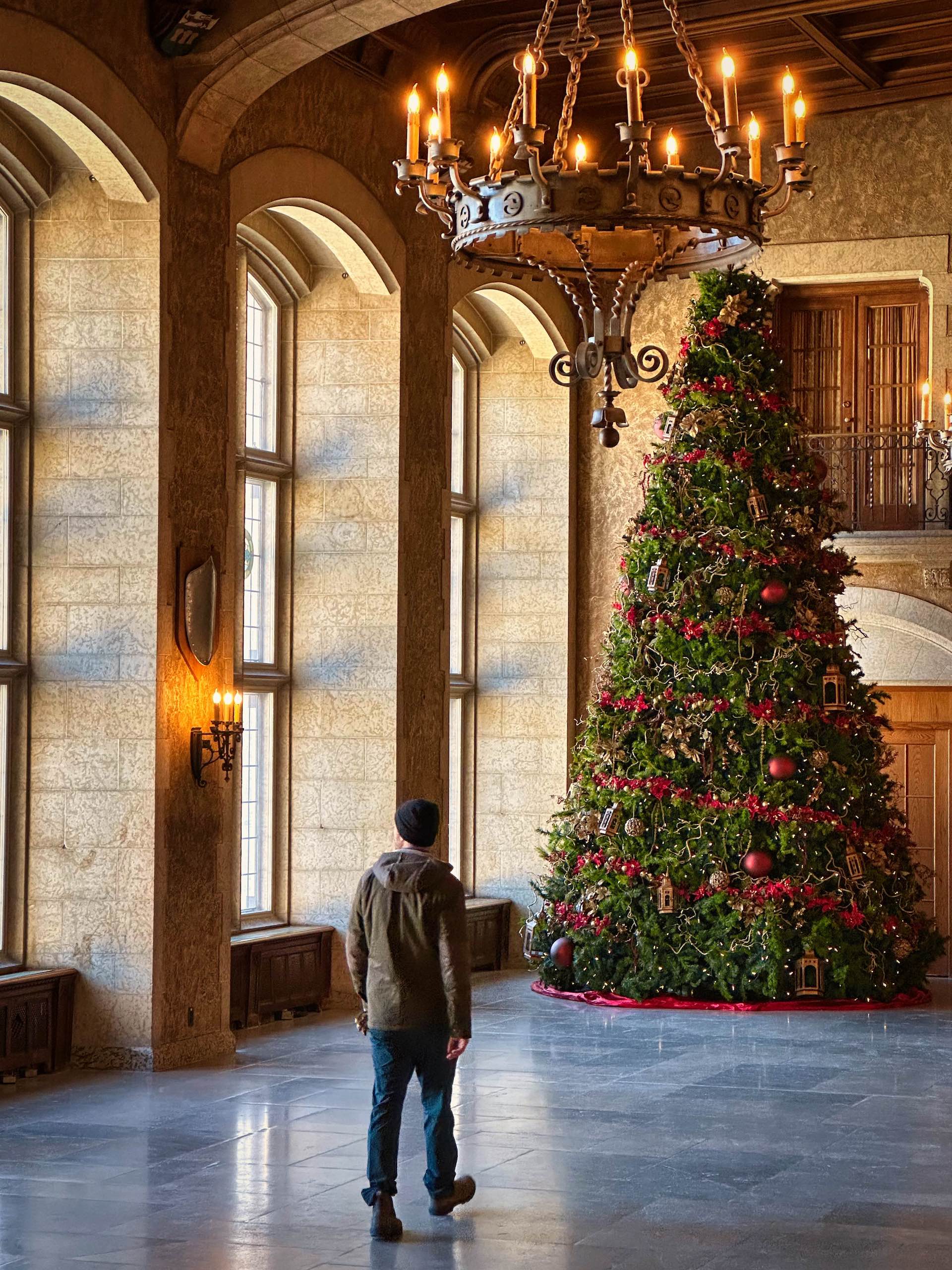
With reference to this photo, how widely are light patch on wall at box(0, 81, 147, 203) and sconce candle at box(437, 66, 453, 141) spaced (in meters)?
2.81

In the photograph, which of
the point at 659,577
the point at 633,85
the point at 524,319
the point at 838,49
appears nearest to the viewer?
the point at 633,85

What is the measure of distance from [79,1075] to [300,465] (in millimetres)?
4233

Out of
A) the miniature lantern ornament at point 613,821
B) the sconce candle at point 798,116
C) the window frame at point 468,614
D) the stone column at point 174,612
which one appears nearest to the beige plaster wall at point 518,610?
the window frame at point 468,614

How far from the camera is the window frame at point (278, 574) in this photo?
1095 centimetres

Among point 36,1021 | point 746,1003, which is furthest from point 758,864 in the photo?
point 36,1021

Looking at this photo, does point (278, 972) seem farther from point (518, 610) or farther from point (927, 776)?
point (927, 776)

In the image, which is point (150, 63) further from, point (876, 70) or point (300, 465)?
point (876, 70)

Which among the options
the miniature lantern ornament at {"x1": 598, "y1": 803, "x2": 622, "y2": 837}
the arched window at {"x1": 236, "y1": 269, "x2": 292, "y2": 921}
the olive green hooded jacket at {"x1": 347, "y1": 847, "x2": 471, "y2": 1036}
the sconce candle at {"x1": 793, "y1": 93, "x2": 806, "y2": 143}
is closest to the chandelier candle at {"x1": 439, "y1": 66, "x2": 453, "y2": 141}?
the sconce candle at {"x1": 793, "y1": 93, "x2": 806, "y2": 143}

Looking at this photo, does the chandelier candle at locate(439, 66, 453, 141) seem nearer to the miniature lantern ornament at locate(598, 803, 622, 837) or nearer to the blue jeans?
the blue jeans

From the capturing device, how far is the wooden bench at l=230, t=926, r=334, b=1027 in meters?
10.2

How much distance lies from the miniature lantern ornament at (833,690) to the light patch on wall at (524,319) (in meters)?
3.59

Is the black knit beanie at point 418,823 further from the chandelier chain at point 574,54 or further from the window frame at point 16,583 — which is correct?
the window frame at point 16,583

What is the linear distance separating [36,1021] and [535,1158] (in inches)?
112

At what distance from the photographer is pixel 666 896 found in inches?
434
